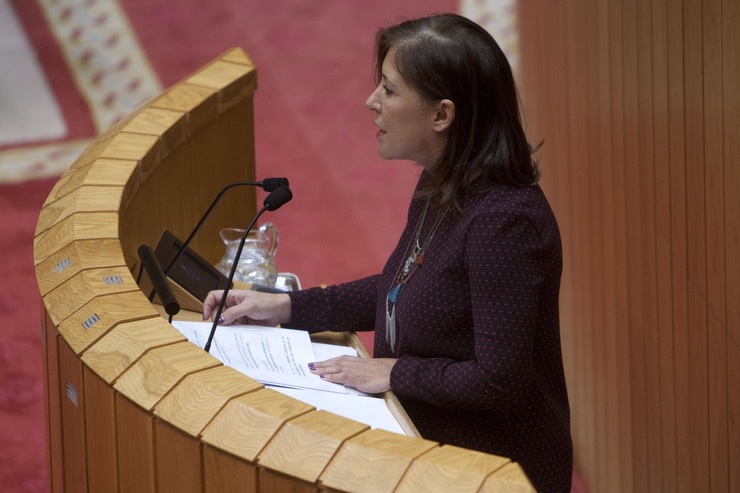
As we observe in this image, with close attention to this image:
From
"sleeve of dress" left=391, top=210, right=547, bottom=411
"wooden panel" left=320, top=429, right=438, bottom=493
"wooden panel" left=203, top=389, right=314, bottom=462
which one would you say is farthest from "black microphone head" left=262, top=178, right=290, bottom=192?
"wooden panel" left=320, top=429, right=438, bottom=493

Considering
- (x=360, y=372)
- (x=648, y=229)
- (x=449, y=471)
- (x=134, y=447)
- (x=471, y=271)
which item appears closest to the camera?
(x=449, y=471)

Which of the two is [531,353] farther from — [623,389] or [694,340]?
[623,389]

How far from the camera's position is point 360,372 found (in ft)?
5.58

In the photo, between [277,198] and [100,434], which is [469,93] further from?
[100,434]

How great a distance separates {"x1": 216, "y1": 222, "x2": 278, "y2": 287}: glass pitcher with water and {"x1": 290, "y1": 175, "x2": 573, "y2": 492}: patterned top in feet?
2.44

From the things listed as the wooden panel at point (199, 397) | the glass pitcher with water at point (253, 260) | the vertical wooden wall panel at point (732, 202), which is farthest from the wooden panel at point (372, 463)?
the glass pitcher with water at point (253, 260)

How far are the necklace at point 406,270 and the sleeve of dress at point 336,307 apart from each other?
212 millimetres

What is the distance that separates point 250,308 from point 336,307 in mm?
181

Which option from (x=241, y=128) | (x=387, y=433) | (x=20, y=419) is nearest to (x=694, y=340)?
(x=387, y=433)

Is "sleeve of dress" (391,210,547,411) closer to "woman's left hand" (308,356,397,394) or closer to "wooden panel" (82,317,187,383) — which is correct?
"woman's left hand" (308,356,397,394)

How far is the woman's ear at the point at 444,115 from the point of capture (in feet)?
5.44

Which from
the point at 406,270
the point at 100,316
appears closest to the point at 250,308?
the point at 406,270

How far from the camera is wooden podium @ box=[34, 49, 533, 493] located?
113 cm

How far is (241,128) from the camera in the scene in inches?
116
